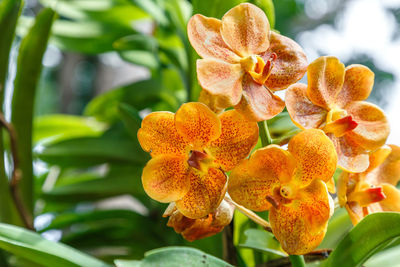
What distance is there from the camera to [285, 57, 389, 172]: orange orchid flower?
0.37 meters

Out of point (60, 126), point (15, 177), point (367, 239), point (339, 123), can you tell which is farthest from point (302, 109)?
point (60, 126)

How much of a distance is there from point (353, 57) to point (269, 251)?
1452 mm

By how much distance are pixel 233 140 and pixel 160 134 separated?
7 centimetres

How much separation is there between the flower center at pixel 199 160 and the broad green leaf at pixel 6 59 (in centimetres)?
51

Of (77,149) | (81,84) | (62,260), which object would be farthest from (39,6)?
(62,260)

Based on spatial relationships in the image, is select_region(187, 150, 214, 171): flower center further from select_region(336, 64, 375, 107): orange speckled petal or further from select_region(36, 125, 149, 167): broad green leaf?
select_region(36, 125, 149, 167): broad green leaf

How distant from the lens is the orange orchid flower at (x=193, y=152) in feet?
1.12

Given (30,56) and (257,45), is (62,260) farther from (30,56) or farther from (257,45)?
(30,56)

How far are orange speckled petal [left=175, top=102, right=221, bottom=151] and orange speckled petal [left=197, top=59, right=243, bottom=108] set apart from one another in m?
0.02

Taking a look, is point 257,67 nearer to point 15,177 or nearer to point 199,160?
point 199,160

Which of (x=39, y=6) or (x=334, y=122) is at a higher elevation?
(x=334, y=122)

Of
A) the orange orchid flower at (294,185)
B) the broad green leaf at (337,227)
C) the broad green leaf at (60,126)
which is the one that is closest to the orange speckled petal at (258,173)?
the orange orchid flower at (294,185)

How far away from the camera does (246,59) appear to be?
0.36 meters

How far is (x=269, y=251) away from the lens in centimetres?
44
